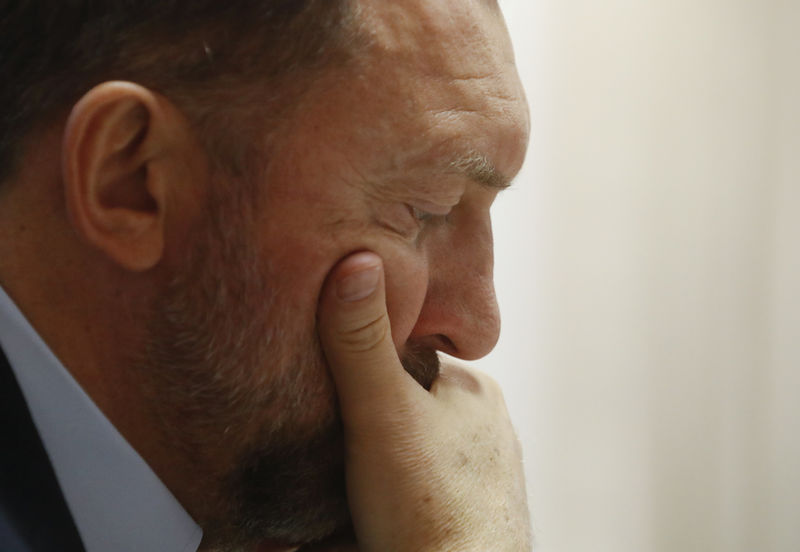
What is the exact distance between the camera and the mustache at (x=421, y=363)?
0.86 meters

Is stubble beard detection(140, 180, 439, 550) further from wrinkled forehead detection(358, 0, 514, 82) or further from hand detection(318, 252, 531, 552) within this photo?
wrinkled forehead detection(358, 0, 514, 82)

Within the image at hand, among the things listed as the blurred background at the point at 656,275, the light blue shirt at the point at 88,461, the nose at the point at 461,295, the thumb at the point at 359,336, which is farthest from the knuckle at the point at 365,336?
the blurred background at the point at 656,275

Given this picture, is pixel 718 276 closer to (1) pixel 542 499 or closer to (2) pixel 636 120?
(2) pixel 636 120

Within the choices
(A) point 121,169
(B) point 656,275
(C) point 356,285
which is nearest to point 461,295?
(C) point 356,285

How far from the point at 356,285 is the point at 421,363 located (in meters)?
0.21

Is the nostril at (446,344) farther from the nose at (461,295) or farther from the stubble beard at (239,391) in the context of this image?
the stubble beard at (239,391)

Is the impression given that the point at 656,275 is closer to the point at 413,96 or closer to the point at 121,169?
the point at 413,96

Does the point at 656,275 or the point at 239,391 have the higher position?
the point at 239,391

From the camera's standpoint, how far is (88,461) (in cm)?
69

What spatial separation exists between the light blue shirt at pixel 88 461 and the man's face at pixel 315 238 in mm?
46

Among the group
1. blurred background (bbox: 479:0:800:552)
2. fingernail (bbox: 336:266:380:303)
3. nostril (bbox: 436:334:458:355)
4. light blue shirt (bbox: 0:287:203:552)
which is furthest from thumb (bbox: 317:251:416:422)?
blurred background (bbox: 479:0:800:552)

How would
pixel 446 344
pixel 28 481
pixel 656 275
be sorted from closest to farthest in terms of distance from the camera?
pixel 28 481, pixel 446 344, pixel 656 275

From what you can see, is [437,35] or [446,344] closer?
[437,35]

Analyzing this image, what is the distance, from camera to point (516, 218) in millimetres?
1567
